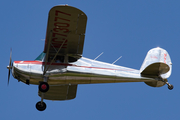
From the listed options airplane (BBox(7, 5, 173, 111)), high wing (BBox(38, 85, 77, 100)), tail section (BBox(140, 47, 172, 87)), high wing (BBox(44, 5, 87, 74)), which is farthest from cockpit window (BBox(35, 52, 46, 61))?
tail section (BBox(140, 47, 172, 87))

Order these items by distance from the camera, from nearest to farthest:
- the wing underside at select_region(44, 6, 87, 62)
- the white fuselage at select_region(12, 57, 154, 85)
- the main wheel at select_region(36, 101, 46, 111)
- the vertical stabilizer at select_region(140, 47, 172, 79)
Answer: the wing underside at select_region(44, 6, 87, 62), the white fuselage at select_region(12, 57, 154, 85), the vertical stabilizer at select_region(140, 47, 172, 79), the main wheel at select_region(36, 101, 46, 111)

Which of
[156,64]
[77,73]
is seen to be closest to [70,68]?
[77,73]

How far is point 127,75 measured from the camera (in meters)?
13.1

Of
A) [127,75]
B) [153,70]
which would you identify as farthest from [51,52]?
[153,70]

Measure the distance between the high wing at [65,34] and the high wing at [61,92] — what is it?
1897mm

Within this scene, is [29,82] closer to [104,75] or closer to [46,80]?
[46,80]

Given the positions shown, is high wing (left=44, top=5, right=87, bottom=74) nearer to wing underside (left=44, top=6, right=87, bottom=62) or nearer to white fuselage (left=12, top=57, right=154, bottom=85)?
wing underside (left=44, top=6, right=87, bottom=62)

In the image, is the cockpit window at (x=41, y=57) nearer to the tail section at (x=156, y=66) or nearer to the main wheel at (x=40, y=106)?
the main wheel at (x=40, y=106)

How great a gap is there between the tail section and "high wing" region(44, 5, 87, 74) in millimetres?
2977

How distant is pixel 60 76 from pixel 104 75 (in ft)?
6.17

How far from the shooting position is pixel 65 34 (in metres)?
12.3

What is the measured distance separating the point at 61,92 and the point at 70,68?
7.08 feet

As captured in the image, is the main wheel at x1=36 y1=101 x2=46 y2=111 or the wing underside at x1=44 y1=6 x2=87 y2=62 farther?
the main wheel at x1=36 y1=101 x2=46 y2=111

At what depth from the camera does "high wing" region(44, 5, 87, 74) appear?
11250mm
